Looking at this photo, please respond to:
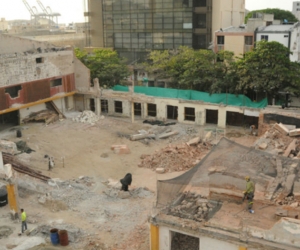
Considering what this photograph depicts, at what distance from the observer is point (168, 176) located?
86.8 feet

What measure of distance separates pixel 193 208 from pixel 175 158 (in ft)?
36.7

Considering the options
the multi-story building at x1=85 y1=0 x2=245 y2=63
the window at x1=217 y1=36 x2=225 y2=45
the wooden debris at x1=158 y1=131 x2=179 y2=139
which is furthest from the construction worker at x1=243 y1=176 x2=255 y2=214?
the multi-story building at x1=85 y1=0 x2=245 y2=63

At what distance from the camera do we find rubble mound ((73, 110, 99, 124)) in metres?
38.0

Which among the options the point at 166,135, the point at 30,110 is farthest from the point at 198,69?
the point at 30,110

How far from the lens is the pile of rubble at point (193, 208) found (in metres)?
16.1

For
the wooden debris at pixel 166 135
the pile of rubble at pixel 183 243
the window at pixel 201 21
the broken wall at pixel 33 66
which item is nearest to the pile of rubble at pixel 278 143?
the wooden debris at pixel 166 135

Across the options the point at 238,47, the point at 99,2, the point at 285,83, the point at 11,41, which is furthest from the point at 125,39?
the point at 285,83

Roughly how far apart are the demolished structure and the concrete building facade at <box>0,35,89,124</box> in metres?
21.6

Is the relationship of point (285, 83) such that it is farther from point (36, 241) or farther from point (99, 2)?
point (99, 2)

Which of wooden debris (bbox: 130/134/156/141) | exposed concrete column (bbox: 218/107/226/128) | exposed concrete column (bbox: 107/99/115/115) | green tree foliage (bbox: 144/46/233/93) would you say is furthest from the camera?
exposed concrete column (bbox: 107/99/115/115)

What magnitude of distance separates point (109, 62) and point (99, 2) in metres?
17.2

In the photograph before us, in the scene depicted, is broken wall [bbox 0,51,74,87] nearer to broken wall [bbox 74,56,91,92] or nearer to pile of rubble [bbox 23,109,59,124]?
broken wall [bbox 74,56,91,92]

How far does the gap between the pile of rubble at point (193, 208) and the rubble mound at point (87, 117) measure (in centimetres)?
2154

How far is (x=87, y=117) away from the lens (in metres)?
38.4
